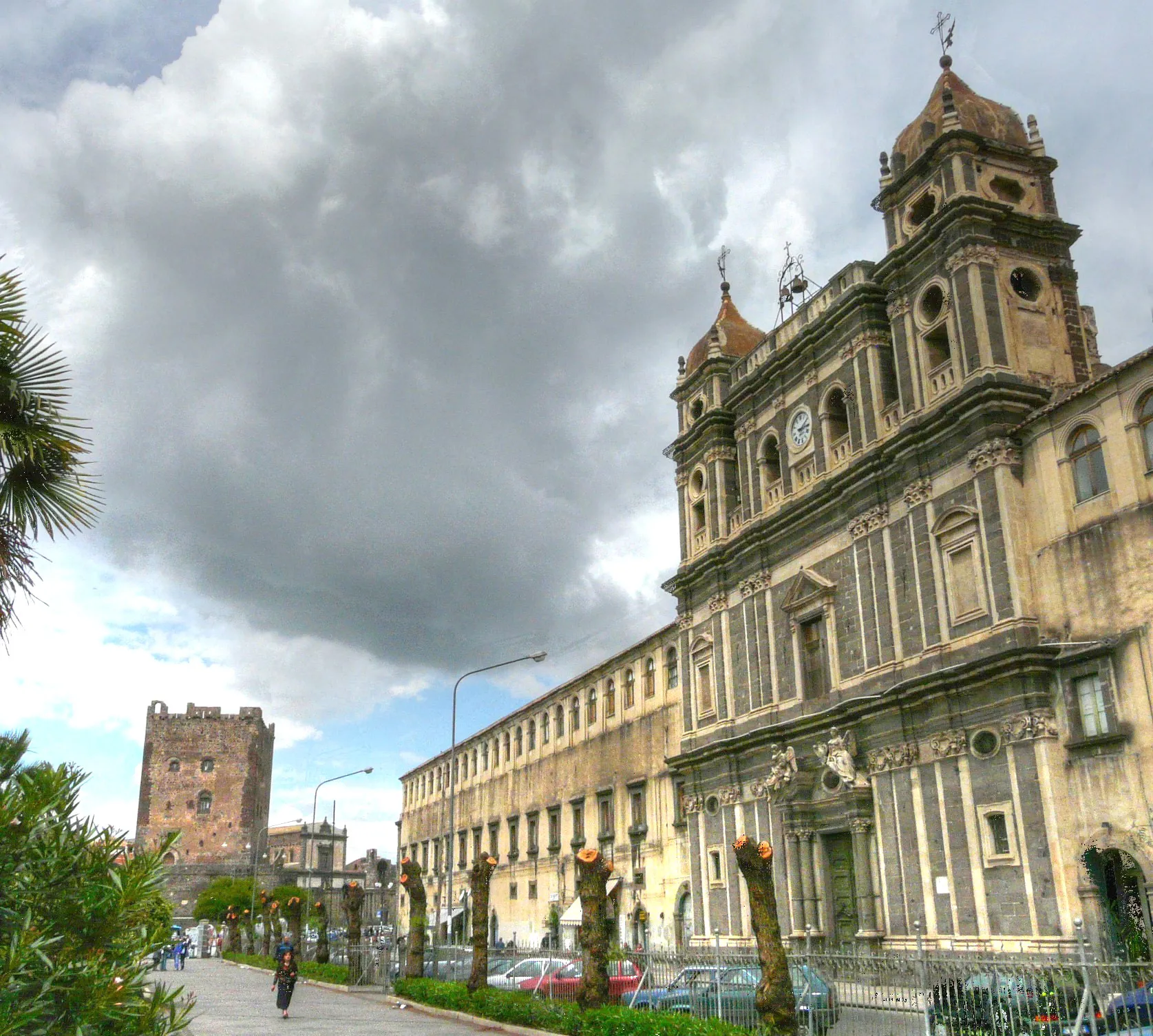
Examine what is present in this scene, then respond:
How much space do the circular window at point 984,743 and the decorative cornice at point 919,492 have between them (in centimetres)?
600

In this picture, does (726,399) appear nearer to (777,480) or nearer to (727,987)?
(777,480)

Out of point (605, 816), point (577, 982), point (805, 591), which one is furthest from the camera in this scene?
point (605, 816)

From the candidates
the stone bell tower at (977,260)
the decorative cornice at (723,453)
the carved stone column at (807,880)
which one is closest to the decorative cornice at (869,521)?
the stone bell tower at (977,260)

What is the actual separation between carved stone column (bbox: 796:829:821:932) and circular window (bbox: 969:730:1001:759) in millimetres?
7218

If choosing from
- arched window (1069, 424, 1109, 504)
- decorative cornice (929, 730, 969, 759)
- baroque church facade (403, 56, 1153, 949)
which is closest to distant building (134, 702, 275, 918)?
baroque church facade (403, 56, 1153, 949)

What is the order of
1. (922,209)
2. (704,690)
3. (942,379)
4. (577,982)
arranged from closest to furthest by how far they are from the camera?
(577,982), (942,379), (922,209), (704,690)

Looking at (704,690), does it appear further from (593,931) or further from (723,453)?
(593,931)

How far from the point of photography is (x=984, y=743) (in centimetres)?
2569

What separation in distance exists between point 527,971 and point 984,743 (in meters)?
11.8

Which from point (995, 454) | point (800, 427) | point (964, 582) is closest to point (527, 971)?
point (964, 582)

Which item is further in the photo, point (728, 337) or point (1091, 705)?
point (728, 337)

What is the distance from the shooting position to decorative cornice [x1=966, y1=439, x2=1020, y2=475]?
26.2 m

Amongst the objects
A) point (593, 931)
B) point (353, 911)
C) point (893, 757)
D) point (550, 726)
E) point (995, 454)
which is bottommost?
point (593, 931)

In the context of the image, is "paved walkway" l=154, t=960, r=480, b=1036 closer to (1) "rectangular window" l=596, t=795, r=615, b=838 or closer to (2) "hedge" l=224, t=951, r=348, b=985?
(2) "hedge" l=224, t=951, r=348, b=985
